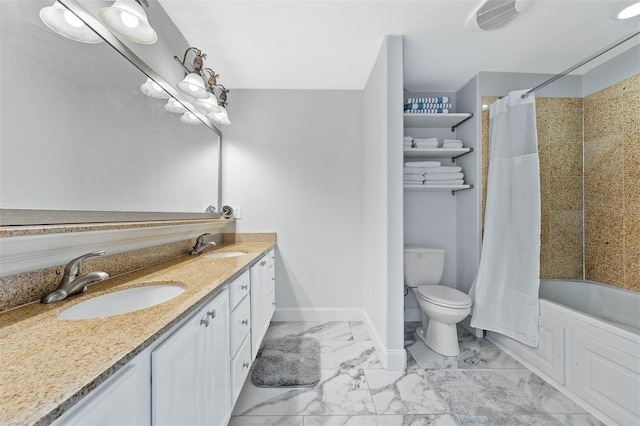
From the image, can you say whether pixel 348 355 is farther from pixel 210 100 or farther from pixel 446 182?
pixel 210 100

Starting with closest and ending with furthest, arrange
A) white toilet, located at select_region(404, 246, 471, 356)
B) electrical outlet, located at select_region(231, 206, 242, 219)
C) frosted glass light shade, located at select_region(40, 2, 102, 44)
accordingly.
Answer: frosted glass light shade, located at select_region(40, 2, 102, 44) < white toilet, located at select_region(404, 246, 471, 356) < electrical outlet, located at select_region(231, 206, 242, 219)

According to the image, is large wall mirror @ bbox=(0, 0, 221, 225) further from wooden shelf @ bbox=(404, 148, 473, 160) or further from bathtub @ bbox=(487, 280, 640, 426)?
bathtub @ bbox=(487, 280, 640, 426)

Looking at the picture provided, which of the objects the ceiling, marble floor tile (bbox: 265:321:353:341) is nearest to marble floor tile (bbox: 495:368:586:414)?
marble floor tile (bbox: 265:321:353:341)

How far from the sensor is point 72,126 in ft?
3.03

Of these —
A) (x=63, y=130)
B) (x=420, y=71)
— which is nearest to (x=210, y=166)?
(x=63, y=130)

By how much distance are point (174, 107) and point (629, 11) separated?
291 centimetres

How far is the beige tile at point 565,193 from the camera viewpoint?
84.0 inches

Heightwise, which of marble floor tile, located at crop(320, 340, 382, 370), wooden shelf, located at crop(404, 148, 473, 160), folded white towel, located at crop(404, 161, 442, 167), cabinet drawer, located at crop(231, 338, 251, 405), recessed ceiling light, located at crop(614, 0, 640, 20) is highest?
recessed ceiling light, located at crop(614, 0, 640, 20)

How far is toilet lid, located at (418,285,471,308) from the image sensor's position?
5.84 feet

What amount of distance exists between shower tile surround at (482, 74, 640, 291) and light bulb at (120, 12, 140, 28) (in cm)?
253

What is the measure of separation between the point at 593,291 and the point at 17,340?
3299 millimetres

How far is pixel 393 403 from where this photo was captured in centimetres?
141

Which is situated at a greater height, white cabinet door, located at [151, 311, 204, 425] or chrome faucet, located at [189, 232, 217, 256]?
chrome faucet, located at [189, 232, 217, 256]

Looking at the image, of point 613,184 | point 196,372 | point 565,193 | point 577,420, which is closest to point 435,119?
point 565,193
